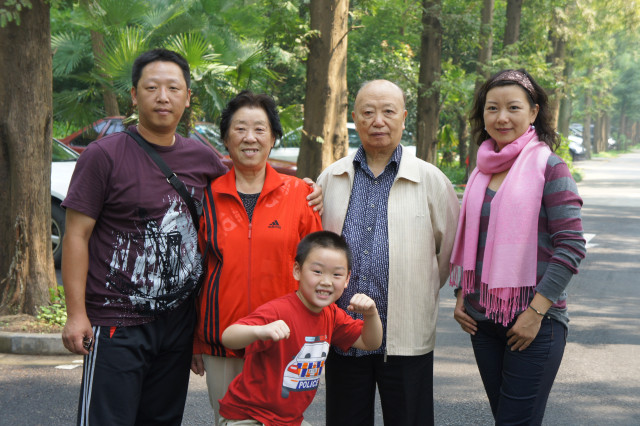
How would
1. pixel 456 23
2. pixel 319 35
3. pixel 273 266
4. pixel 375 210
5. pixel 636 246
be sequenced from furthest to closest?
pixel 456 23 → pixel 636 246 → pixel 319 35 → pixel 375 210 → pixel 273 266

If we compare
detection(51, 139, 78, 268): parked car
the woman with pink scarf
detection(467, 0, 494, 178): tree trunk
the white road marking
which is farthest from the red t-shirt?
detection(467, 0, 494, 178): tree trunk

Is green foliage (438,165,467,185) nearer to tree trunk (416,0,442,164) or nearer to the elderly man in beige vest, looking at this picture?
tree trunk (416,0,442,164)

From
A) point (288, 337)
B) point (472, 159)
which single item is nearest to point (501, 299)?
point (288, 337)

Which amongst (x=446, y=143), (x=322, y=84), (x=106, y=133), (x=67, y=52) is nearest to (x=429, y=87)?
(x=322, y=84)

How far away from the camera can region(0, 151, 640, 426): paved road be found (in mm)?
4594

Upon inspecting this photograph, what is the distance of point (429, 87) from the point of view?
1658 centimetres

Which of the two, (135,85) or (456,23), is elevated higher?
(456,23)

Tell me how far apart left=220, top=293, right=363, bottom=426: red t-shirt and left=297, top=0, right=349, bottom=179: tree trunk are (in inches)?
267

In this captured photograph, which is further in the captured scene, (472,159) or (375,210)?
(472,159)

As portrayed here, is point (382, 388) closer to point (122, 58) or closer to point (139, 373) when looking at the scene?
point (139, 373)

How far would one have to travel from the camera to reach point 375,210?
125 inches

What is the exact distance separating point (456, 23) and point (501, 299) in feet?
46.9

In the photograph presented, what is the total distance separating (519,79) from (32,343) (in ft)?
15.3

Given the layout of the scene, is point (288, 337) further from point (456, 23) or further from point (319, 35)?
point (456, 23)
